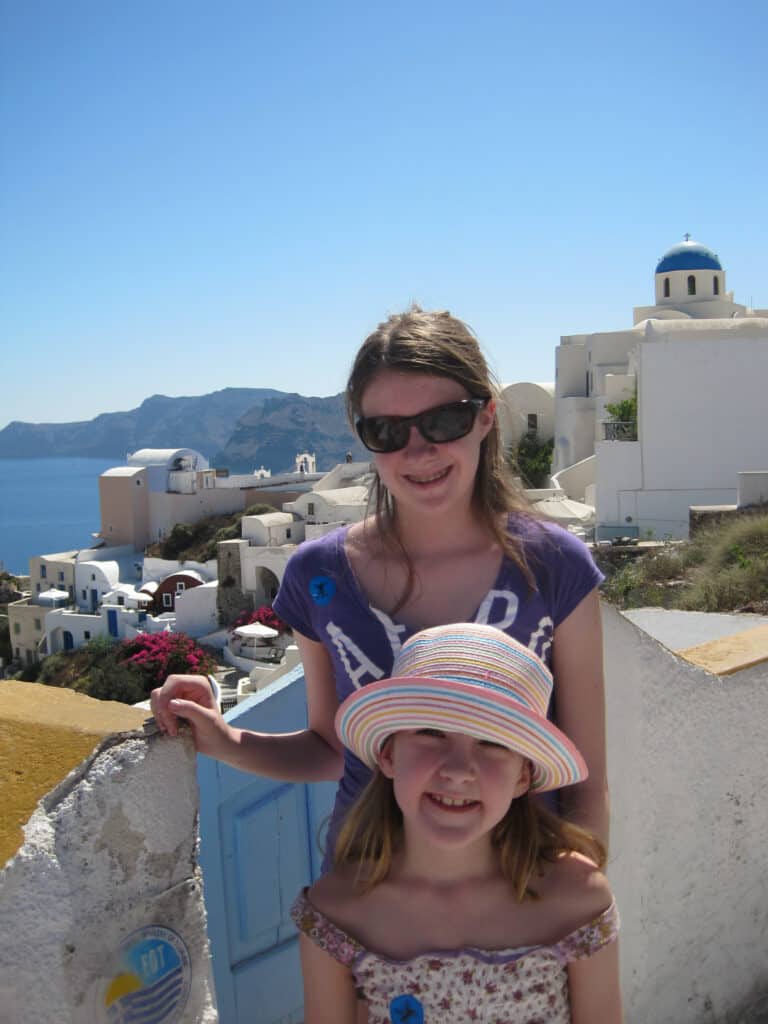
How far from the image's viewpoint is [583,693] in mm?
1649

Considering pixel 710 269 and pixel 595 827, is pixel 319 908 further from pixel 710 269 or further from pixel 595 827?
pixel 710 269

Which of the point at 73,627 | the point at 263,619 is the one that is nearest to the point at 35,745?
the point at 263,619

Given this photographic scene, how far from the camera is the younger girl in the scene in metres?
1.37

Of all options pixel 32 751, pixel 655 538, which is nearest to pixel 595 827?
pixel 32 751

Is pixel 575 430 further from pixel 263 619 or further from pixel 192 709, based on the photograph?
pixel 192 709

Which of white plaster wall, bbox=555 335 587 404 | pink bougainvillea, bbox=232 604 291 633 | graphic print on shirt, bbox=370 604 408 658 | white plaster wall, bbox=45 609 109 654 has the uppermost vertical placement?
white plaster wall, bbox=555 335 587 404

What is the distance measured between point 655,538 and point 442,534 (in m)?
15.9

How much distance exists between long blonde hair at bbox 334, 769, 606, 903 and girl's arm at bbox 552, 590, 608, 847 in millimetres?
104

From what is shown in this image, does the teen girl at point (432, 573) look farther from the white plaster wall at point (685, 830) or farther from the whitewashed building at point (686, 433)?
the whitewashed building at point (686, 433)

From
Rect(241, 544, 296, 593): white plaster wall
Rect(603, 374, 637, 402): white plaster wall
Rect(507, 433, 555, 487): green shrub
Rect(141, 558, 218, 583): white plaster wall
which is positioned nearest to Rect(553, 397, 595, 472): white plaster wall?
Rect(507, 433, 555, 487): green shrub

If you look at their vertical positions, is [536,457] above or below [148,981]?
below

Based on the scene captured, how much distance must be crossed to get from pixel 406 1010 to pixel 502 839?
264 millimetres

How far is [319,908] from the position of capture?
148 centimetres

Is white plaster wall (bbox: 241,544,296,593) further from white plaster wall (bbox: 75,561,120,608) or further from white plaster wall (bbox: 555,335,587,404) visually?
white plaster wall (bbox: 555,335,587,404)
